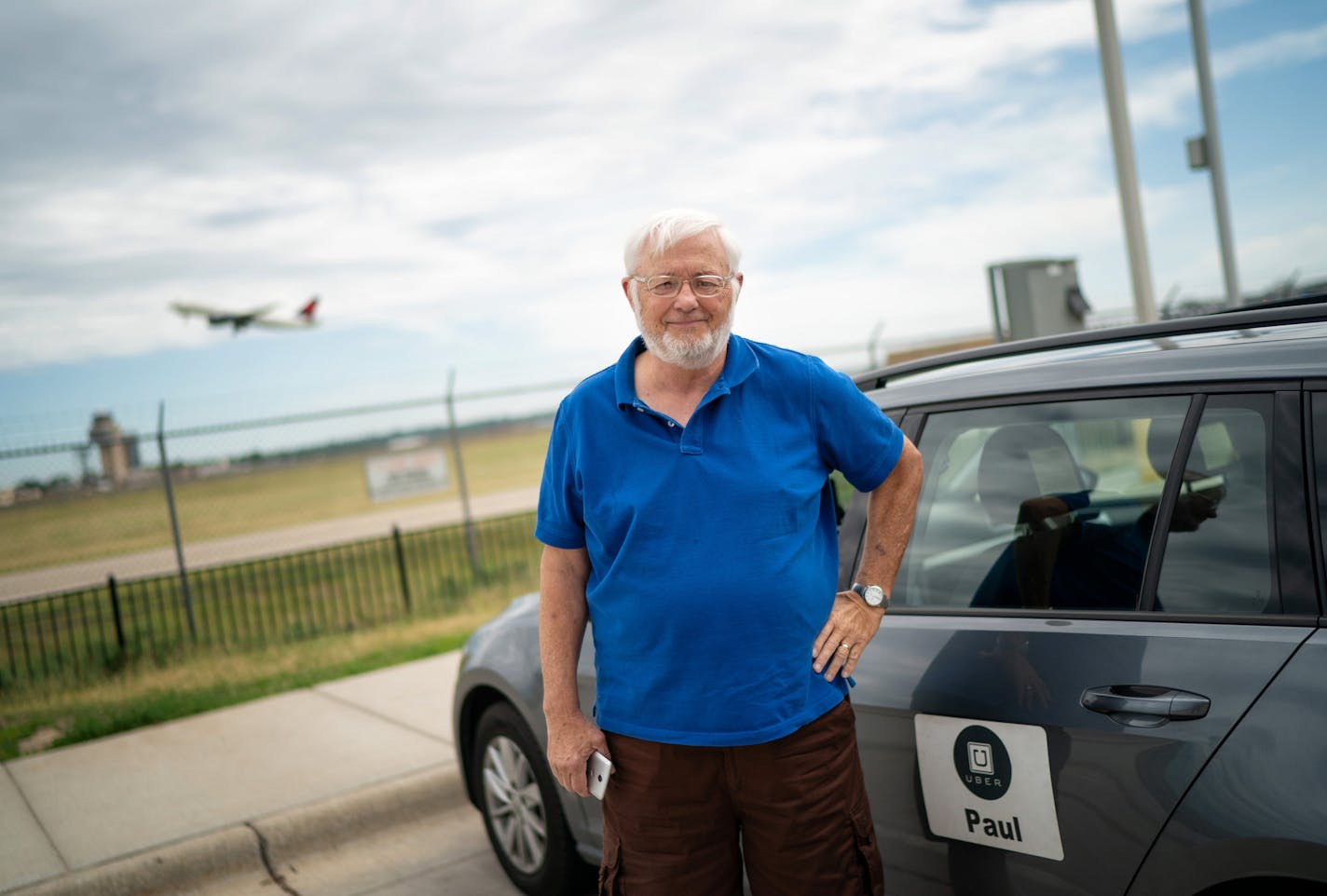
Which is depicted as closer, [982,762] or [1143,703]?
[1143,703]

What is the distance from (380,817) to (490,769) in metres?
1.29

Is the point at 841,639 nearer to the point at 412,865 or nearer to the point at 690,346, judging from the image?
the point at 690,346

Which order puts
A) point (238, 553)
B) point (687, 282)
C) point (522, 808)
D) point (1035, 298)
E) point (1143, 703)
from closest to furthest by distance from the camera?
point (1143, 703)
point (687, 282)
point (522, 808)
point (1035, 298)
point (238, 553)

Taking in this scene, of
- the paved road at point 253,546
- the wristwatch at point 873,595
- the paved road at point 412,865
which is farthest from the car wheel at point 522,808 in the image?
the paved road at point 253,546

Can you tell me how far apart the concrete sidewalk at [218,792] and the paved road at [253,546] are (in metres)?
6.97

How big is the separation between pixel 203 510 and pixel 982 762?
36972 mm

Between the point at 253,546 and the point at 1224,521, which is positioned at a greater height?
the point at 1224,521

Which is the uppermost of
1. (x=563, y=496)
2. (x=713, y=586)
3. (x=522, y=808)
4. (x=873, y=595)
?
(x=563, y=496)

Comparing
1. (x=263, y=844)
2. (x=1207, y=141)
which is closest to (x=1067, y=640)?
(x=263, y=844)

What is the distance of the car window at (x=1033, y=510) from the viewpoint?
2387 mm

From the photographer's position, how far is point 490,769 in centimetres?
392

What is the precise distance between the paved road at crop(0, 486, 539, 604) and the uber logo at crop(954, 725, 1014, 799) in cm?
1191

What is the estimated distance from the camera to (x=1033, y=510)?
8.84 feet

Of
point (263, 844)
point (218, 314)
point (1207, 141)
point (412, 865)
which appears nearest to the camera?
point (412, 865)
